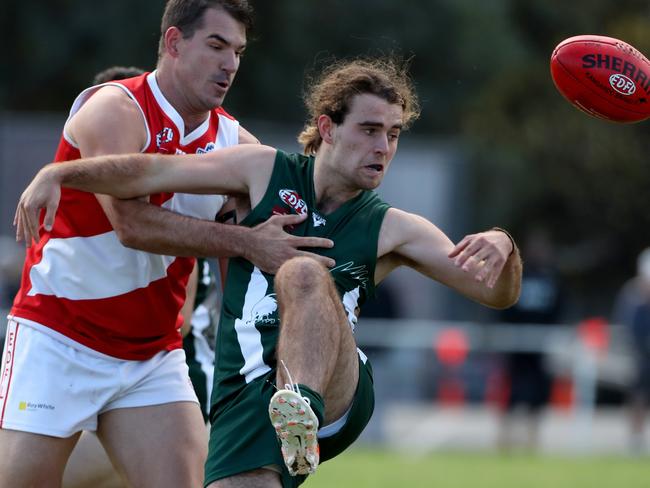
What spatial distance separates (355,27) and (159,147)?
20.1 m

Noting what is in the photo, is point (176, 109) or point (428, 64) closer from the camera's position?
point (176, 109)

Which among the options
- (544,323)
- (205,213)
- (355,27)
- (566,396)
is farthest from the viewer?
(355,27)

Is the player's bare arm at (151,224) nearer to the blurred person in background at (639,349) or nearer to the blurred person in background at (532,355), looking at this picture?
the blurred person in background at (532,355)

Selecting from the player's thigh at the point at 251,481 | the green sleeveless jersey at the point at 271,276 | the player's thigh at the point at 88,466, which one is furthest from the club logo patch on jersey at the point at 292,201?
the player's thigh at the point at 88,466

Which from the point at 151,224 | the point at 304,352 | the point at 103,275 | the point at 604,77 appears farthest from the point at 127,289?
the point at 604,77

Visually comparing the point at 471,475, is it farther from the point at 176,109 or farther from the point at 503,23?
the point at 503,23

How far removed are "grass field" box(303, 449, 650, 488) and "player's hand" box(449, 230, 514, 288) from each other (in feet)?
15.7

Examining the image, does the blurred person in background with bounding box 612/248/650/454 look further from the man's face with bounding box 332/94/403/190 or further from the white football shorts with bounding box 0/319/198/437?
the white football shorts with bounding box 0/319/198/437

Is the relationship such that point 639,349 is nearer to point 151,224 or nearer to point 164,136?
point 164,136

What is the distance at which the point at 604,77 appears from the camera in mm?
5746

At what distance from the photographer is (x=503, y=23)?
2756cm

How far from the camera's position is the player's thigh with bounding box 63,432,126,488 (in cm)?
585

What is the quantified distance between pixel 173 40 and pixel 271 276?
1.15 m

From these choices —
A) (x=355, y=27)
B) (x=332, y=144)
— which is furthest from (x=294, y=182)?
(x=355, y=27)
